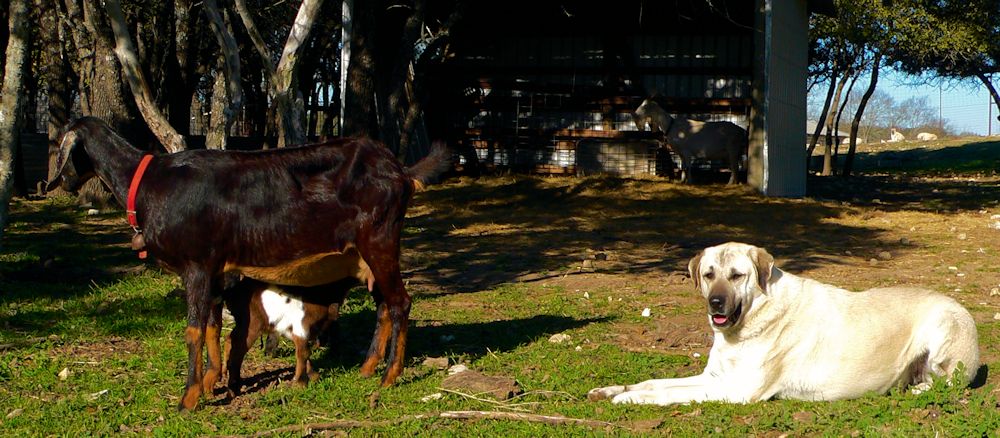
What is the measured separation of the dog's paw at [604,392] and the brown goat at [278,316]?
5.94 feet

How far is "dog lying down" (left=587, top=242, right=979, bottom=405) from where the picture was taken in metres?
6.03

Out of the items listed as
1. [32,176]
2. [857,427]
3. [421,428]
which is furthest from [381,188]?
[32,176]

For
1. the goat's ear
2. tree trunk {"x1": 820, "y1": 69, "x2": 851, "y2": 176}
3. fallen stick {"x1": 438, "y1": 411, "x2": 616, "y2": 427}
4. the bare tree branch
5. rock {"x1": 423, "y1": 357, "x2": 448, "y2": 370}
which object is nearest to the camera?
fallen stick {"x1": 438, "y1": 411, "x2": 616, "y2": 427}

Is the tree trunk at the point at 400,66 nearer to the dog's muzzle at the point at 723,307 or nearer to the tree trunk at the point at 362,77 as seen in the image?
the tree trunk at the point at 362,77

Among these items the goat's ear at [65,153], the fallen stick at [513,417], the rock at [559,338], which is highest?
the goat's ear at [65,153]

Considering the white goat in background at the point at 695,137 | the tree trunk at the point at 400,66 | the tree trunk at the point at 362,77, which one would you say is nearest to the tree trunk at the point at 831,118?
the white goat in background at the point at 695,137

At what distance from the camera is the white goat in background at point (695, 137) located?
20.7 metres

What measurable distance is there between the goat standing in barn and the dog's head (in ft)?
6.56

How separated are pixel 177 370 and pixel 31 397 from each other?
95 cm

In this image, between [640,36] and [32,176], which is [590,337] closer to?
[640,36]

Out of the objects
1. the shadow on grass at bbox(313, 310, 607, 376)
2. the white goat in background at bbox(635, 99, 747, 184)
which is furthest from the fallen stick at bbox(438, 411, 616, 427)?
the white goat in background at bbox(635, 99, 747, 184)

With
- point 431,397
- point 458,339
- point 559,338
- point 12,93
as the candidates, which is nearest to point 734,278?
point 431,397

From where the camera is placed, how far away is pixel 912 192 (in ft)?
84.2

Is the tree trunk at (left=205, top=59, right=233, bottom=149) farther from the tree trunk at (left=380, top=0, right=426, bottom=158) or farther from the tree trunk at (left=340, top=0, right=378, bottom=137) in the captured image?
the tree trunk at (left=380, top=0, right=426, bottom=158)
